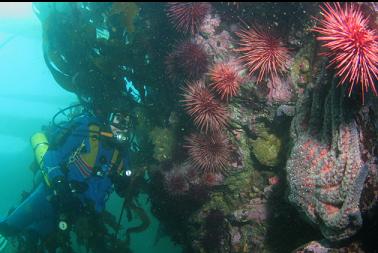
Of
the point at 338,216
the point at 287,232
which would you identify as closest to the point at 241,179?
the point at 287,232

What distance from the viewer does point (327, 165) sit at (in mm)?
4430

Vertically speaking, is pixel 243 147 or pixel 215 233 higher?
pixel 243 147

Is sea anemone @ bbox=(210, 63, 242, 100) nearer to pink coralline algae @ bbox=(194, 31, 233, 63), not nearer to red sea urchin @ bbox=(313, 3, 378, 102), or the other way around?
pink coralline algae @ bbox=(194, 31, 233, 63)

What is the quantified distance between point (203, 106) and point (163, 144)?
7.62ft

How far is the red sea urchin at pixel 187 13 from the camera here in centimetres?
536

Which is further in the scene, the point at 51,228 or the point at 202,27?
the point at 51,228

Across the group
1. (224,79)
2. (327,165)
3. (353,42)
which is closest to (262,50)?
(224,79)

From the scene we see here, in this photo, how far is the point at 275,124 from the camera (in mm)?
6148

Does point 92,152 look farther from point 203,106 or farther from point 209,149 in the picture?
point 203,106

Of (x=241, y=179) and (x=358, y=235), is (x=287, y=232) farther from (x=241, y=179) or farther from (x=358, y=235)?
(x=358, y=235)

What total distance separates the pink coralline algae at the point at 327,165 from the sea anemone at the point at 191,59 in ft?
6.05

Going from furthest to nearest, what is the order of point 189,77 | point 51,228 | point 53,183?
point 51,228 → point 53,183 → point 189,77

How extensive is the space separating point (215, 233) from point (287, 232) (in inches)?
64.9

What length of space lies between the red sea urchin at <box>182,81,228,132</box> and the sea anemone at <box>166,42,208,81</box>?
8.6 inches
